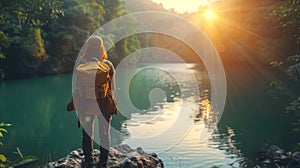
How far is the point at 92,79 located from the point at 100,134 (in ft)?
3.52

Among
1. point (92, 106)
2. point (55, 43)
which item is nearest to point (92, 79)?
point (92, 106)

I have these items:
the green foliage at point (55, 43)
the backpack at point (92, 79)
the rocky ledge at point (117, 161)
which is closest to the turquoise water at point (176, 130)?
the rocky ledge at point (117, 161)

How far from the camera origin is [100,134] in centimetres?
565

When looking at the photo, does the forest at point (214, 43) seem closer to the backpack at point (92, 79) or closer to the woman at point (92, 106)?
the woman at point (92, 106)

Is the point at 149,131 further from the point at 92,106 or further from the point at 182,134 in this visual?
the point at 92,106

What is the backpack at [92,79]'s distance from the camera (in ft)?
16.8

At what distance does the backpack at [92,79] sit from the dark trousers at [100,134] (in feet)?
1.41

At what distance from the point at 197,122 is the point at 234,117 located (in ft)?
7.46

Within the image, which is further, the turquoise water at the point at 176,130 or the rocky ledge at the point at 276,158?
the turquoise water at the point at 176,130

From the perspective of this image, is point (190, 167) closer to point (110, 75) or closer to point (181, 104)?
point (110, 75)

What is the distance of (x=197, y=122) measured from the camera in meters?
15.5

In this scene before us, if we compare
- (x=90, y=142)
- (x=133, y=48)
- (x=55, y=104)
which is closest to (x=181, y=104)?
(x=55, y=104)

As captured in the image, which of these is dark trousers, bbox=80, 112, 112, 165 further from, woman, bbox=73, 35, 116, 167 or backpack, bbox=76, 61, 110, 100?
backpack, bbox=76, 61, 110, 100

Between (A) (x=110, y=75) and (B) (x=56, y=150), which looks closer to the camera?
(A) (x=110, y=75)
